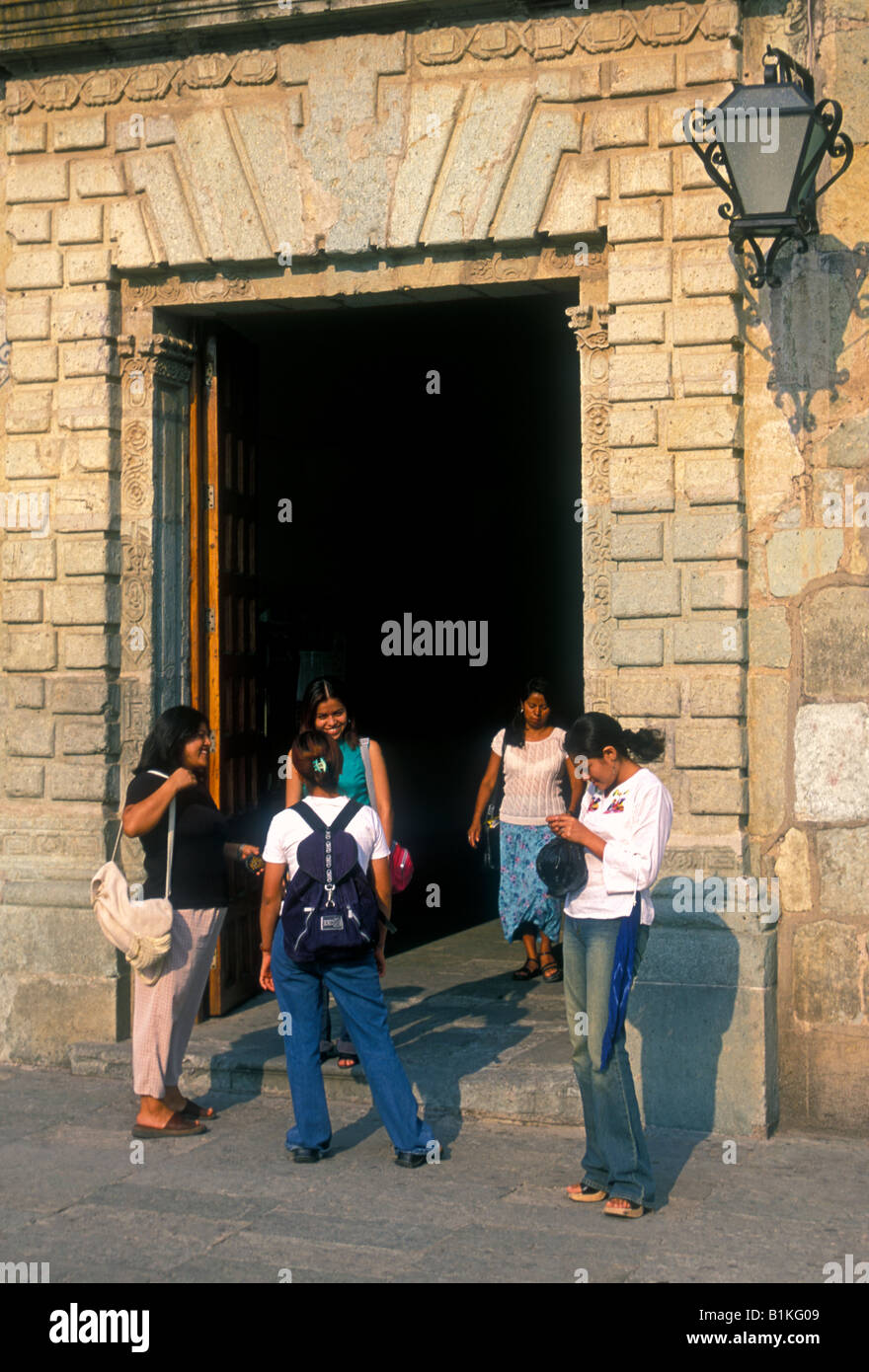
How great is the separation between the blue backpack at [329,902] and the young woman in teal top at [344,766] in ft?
2.09

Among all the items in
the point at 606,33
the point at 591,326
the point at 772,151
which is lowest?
the point at 591,326

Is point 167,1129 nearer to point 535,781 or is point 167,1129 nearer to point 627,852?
point 627,852

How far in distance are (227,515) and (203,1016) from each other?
102 inches

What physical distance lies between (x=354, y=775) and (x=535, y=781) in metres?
1.83

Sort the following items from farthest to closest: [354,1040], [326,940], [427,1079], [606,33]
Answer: [606,33] → [427,1079] → [354,1040] → [326,940]

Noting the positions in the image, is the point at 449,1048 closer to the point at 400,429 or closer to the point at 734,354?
the point at 734,354

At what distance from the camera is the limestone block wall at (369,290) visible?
21.7 feet

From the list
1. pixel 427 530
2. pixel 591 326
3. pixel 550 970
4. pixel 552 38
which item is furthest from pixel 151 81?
pixel 427 530

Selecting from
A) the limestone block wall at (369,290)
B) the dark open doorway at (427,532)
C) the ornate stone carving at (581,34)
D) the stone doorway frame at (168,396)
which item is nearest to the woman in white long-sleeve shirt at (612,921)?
the limestone block wall at (369,290)

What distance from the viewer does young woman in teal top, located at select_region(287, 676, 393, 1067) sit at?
21.6ft

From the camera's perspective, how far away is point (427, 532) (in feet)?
45.4

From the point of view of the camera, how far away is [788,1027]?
21.4ft

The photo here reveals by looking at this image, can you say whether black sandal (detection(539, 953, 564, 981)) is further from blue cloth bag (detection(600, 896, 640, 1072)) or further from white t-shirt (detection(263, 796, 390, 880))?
blue cloth bag (detection(600, 896, 640, 1072))
